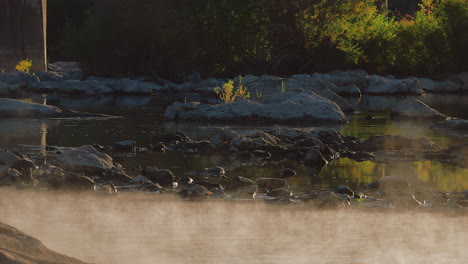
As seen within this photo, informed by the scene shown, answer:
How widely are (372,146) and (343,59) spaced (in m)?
24.0

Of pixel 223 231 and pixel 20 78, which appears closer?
pixel 223 231

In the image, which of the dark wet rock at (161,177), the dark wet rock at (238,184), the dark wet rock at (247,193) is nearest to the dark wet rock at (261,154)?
the dark wet rock at (161,177)

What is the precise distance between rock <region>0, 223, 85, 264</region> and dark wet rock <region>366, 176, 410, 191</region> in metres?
4.84

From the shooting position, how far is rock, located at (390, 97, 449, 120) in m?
18.6

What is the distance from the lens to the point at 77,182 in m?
8.39

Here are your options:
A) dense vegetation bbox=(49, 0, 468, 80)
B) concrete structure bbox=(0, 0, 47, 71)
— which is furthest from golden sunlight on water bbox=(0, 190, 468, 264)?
dense vegetation bbox=(49, 0, 468, 80)

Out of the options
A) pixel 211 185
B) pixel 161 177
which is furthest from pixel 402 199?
pixel 161 177

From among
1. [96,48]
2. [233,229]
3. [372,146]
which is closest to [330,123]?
[372,146]

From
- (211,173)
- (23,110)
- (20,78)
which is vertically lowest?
(20,78)

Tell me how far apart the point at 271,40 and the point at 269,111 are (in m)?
20.0

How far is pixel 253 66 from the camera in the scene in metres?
36.2

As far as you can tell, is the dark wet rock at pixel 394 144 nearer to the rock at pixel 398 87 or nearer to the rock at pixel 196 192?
the rock at pixel 196 192

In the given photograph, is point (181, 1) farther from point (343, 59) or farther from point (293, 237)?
point (293, 237)

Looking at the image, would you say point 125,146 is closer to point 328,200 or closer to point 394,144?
point 394,144
